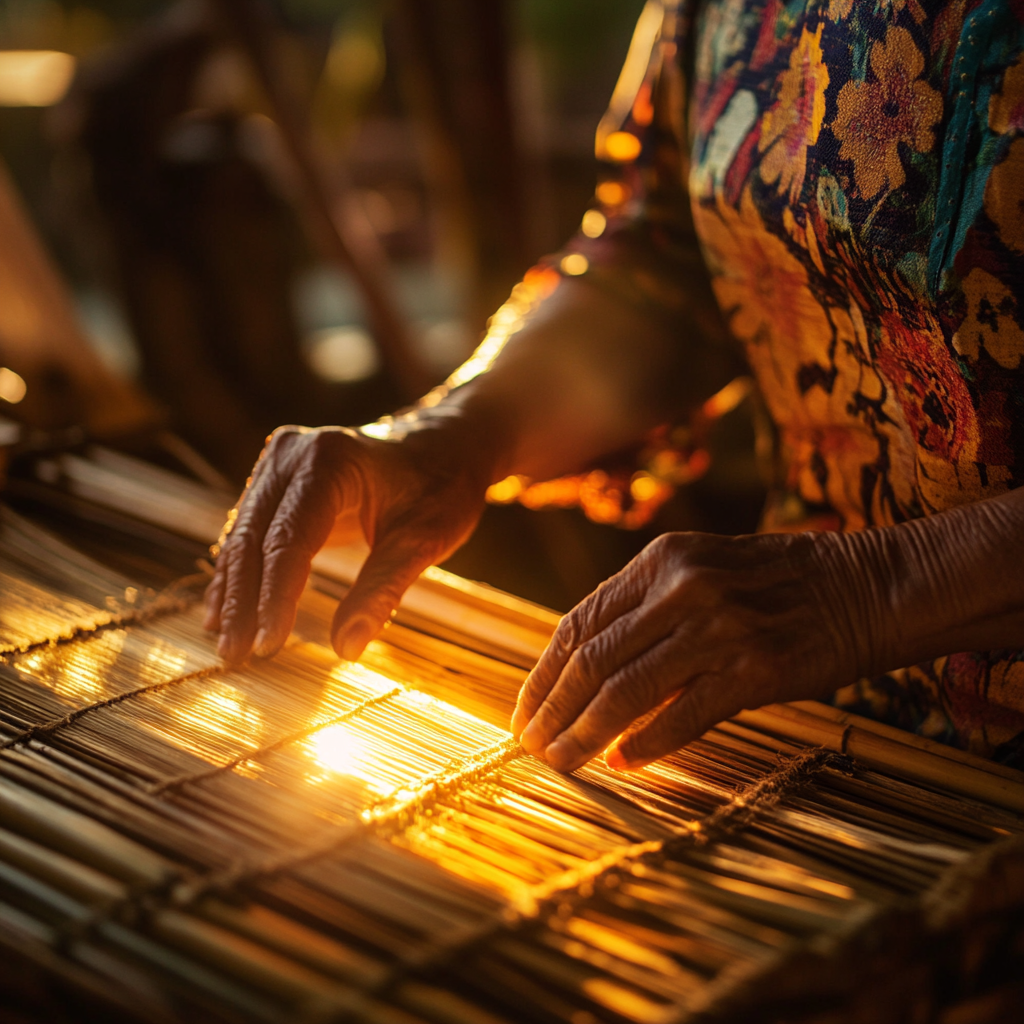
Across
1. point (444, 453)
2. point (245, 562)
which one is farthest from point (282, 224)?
point (245, 562)

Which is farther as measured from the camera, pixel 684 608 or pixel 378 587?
pixel 378 587

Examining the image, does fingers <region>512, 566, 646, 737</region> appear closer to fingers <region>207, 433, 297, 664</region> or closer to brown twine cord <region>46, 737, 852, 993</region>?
brown twine cord <region>46, 737, 852, 993</region>

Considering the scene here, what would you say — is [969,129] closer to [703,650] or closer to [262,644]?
[703,650]

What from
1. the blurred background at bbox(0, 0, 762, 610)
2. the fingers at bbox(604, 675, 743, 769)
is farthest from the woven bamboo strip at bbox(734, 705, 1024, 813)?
the blurred background at bbox(0, 0, 762, 610)

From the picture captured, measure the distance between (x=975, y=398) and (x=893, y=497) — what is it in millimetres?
181

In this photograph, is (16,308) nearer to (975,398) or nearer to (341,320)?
(975,398)

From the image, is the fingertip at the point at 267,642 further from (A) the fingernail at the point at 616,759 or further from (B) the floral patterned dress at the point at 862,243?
(B) the floral patterned dress at the point at 862,243

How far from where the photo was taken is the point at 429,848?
1.86 ft

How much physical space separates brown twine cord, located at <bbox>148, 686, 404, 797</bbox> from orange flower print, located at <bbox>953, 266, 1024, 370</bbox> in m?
0.51

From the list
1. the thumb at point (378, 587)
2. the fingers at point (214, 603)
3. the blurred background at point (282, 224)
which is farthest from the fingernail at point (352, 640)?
the blurred background at point (282, 224)

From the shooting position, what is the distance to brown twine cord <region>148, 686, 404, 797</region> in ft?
1.99

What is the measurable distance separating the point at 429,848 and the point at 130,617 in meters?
0.43

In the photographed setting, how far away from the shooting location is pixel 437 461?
0.96 metres

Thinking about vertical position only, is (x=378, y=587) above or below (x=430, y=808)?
above
